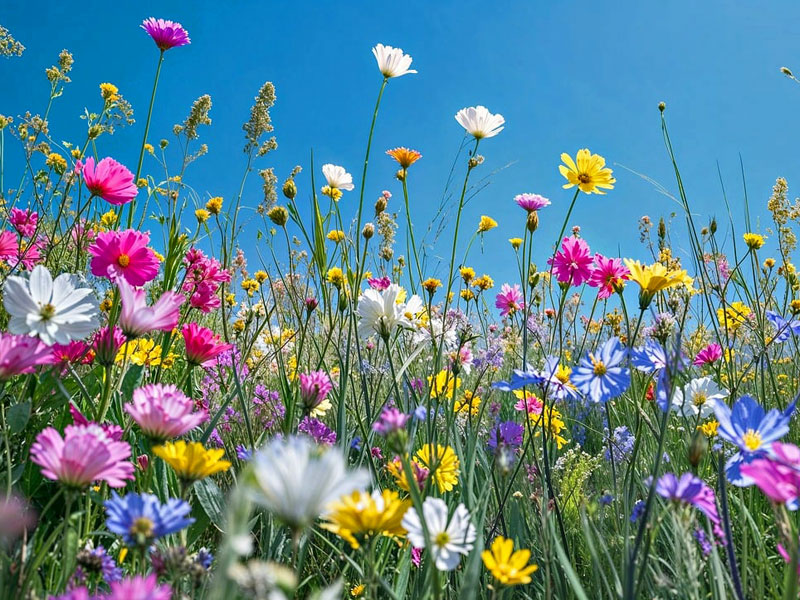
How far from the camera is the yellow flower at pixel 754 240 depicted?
6.43ft

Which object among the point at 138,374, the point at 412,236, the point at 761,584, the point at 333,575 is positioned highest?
the point at 412,236

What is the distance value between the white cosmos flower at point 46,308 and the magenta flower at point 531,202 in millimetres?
1172

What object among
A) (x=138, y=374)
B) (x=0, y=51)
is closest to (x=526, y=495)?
(x=138, y=374)

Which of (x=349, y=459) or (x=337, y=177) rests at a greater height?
(x=337, y=177)

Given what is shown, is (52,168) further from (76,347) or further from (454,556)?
(454,556)

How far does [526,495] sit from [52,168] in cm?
272

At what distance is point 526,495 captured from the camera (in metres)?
1.34

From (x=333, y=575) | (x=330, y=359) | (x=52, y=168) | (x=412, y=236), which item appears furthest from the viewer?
(x=330, y=359)

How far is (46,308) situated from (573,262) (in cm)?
114

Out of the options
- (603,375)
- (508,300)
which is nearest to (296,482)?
(603,375)

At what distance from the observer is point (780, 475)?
1.55ft

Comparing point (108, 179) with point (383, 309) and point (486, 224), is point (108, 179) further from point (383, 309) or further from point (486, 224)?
point (486, 224)

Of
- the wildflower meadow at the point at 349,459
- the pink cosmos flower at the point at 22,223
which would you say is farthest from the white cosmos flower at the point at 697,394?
the pink cosmos flower at the point at 22,223

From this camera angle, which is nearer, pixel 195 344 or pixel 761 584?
pixel 761 584
